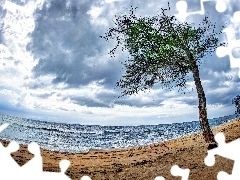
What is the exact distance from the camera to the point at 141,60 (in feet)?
51.0

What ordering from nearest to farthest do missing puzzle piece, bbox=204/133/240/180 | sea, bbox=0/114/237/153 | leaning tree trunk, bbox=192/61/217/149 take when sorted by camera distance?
missing puzzle piece, bbox=204/133/240/180 < leaning tree trunk, bbox=192/61/217/149 < sea, bbox=0/114/237/153

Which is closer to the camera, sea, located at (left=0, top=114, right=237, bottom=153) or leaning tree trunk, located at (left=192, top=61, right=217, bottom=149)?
A: leaning tree trunk, located at (left=192, top=61, right=217, bottom=149)

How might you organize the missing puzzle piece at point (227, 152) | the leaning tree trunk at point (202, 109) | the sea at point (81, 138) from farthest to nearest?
1. the sea at point (81, 138)
2. the leaning tree trunk at point (202, 109)
3. the missing puzzle piece at point (227, 152)

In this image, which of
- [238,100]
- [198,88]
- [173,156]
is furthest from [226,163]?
[238,100]

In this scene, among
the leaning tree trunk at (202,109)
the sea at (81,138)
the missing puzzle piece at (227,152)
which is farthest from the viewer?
the sea at (81,138)

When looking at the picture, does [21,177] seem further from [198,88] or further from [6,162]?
[198,88]

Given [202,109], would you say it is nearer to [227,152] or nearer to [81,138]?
[227,152]

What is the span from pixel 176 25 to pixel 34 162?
30.3 feet

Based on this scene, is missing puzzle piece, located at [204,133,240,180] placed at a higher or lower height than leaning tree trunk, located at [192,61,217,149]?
lower

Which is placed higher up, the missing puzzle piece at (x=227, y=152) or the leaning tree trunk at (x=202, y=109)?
the leaning tree trunk at (x=202, y=109)

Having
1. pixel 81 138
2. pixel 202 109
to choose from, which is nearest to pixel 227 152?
pixel 202 109

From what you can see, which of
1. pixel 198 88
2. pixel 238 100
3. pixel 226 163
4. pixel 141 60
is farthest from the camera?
pixel 238 100

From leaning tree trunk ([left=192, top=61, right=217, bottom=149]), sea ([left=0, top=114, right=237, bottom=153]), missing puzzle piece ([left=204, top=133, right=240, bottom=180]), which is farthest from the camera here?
sea ([left=0, top=114, right=237, bottom=153])

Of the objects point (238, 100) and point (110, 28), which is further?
point (238, 100)
